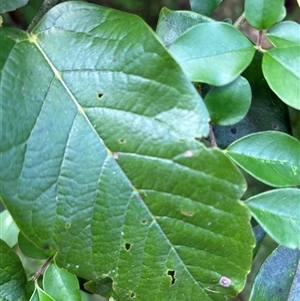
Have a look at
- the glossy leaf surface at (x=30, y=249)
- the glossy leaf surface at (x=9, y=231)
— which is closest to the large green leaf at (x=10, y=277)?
the glossy leaf surface at (x=30, y=249)

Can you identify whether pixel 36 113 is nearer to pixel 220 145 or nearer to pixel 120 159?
A: pixel 120 159

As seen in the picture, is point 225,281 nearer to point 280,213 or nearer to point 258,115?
point 280,213

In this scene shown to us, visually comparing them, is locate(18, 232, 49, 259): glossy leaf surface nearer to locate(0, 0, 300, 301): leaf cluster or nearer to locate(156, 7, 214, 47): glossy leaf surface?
locate(0, 0, 300, 301): leaf cluster

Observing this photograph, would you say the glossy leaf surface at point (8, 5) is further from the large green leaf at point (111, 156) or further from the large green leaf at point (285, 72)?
the large green leaf at point (285, 72)

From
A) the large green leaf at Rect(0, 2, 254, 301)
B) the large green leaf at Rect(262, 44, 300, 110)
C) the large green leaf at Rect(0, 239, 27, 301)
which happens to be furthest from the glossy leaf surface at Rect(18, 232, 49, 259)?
the large green leaf at Rect(262, 44, 300, 110)

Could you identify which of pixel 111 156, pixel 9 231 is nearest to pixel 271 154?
pixel 111 156

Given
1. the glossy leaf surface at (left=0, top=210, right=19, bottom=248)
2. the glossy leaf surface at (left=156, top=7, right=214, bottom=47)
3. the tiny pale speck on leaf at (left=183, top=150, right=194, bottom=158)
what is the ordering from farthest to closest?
the glossy leaf surface at (left=0, top=210, right=19, bottom=248)
the glossy leaf surface at (left=156, top=7, right=214, bottom=47)
the tiny pale speck on leaf at (left=183, top=150, right=194, bottom=158)
